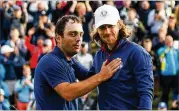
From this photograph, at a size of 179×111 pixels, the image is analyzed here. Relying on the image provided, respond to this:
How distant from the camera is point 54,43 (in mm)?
16281

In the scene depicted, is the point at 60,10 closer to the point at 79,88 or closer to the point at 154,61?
the point at 154,61

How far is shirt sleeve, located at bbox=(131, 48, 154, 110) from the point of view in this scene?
6281 millimetres

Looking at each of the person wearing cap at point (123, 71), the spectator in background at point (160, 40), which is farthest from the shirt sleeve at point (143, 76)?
the spectator in background at point (160, 40)

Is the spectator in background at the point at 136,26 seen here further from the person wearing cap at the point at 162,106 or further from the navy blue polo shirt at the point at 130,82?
the navy blue polo shirt at the point at 130,82

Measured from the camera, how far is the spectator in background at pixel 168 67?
15.1 m

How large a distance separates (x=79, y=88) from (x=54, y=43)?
32.2 feet

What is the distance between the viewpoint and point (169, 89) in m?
15.5

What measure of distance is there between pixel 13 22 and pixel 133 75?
37.8ft

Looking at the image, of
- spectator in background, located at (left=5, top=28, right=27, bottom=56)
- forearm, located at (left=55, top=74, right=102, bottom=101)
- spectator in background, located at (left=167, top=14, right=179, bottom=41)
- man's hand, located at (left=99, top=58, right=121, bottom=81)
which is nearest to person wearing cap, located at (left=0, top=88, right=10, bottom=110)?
spectator in background, located at (left=5, top=28, right=27, bottom=56)

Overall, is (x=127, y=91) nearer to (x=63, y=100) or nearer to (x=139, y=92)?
(x=139, y=92)

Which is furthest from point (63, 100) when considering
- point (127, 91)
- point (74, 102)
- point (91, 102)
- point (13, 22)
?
point (13, 22)

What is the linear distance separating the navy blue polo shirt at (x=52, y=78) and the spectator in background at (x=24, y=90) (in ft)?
27.4

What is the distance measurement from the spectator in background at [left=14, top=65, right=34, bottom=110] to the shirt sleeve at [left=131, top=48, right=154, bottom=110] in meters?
8.94

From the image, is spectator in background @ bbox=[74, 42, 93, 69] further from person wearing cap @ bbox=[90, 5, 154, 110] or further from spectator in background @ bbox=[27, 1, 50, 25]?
person wearing cap @ bbox=[90, 5, 154, 110]
